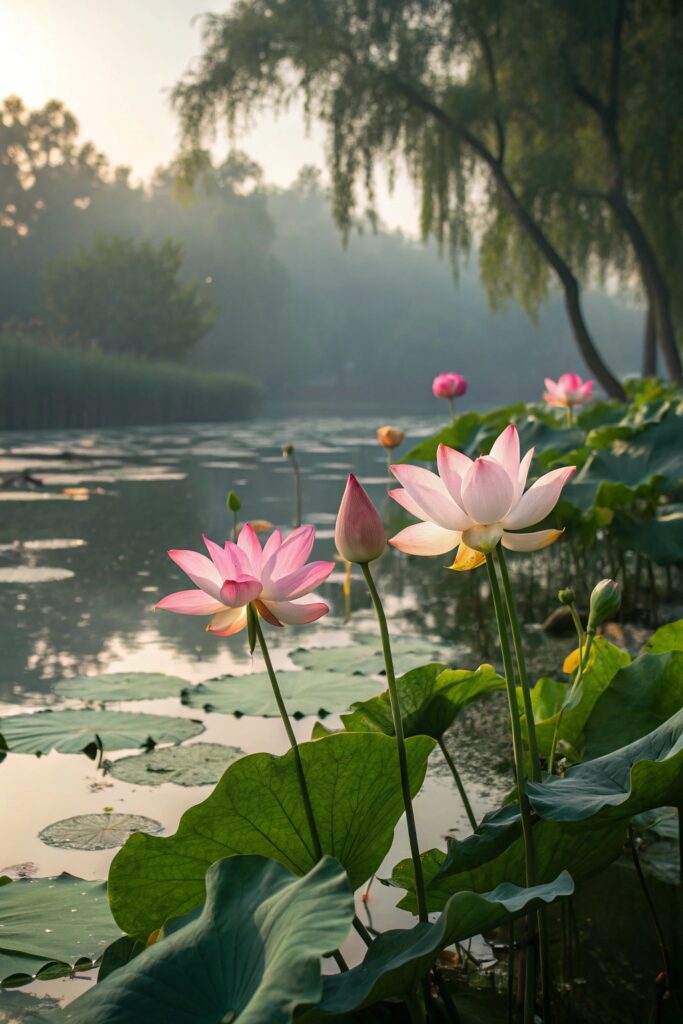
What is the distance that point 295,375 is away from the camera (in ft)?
139

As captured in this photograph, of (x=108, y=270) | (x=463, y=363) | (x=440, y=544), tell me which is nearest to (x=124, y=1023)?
(x=440, y=544)

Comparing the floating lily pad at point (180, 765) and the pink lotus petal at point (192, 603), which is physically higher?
the pink lotus petal at point (192, 603)

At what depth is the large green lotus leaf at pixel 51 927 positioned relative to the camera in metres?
1.01

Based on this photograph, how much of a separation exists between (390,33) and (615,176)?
2.48m

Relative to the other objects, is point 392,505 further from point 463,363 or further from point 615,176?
point 463,363

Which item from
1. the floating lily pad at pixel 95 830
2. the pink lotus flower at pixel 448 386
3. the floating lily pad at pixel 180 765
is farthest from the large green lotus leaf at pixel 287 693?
the pink lotus flower at pixel 448 386

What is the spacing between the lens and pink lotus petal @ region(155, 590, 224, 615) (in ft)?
3.03

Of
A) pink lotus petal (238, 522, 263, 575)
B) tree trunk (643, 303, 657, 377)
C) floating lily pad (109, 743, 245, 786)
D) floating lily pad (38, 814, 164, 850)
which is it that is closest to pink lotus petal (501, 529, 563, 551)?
pink lotus petal (238, 522, 263, 575)

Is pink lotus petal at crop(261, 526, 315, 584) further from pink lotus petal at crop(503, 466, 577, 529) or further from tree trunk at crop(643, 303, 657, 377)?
tree trunk at crop(643, 303, 657, 377)

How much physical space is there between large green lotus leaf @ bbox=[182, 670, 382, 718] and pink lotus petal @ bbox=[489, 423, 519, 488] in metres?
1.12

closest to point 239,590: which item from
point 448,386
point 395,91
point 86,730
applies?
point 86,730

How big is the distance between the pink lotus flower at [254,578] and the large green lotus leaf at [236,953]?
224 millimetres

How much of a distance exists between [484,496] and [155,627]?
7.41 feet

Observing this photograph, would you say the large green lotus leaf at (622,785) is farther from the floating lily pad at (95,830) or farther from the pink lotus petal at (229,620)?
the floating lily pad at (95,830)
